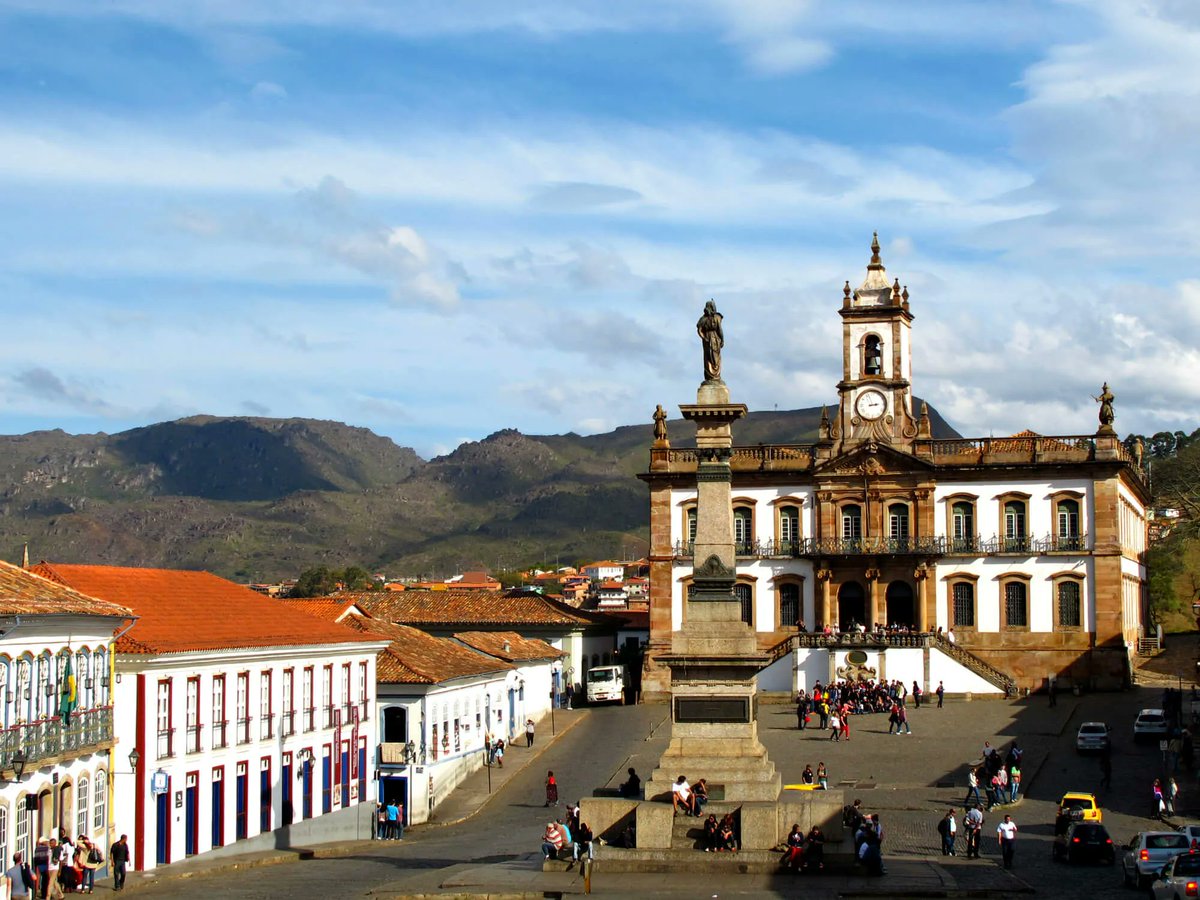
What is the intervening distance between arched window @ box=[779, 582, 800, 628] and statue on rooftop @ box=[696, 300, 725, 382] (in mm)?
36377

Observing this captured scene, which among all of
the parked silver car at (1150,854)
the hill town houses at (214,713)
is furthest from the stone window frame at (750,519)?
the parked silver car at (1150,854)

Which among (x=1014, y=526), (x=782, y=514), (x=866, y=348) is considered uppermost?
(x=866, y=348)

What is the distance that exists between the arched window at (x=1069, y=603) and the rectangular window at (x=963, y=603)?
324 cm

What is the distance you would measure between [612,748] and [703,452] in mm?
23906

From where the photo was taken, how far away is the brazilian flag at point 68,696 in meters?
32.8

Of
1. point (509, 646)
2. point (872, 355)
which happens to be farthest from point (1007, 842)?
point (872, 355)

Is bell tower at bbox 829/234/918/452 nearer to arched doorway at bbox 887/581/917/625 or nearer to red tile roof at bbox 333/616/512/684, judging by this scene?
arched doorway at bbox 887/581/917/625

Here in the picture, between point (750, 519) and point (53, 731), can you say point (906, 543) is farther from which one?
point (53, 731)

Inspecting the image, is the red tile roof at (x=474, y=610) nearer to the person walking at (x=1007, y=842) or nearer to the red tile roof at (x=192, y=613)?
the red tile roof at (x=192, y=613)

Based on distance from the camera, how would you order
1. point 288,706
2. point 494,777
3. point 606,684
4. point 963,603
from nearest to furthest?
1. point 288,706
2. point 494,777
3. point 606,684
4. point 963,603

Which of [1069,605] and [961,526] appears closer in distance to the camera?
[1069,605]

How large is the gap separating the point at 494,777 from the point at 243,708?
11902mm

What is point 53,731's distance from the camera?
32.2 meters

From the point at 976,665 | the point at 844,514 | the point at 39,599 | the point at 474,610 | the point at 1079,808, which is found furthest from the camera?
the point at 474,610
